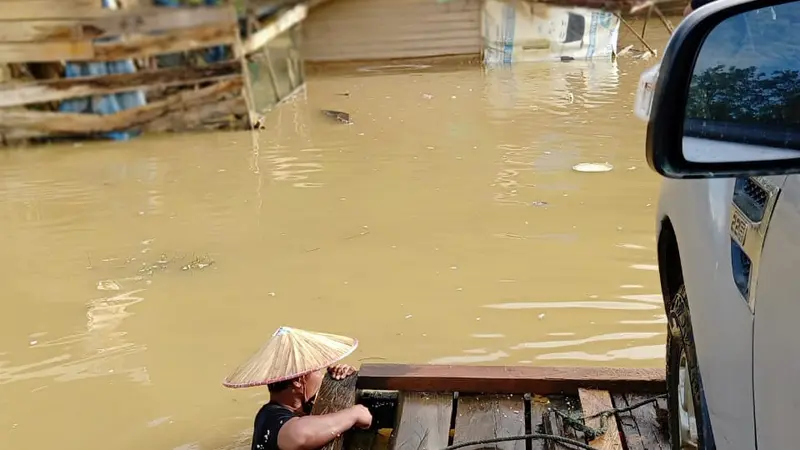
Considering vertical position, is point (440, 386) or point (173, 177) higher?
point (440, 386)

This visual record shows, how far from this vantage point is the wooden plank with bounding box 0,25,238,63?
1035 centimetres

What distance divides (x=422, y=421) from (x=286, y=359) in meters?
0.66

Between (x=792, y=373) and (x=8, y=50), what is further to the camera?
(x=8, y=50)

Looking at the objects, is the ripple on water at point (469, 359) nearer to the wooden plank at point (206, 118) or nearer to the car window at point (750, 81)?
the car window at point (750, 81)

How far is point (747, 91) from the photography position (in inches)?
55.8

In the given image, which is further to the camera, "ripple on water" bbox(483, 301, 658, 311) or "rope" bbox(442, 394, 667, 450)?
"ripple on water" bbox(483, 301, 658, 311)

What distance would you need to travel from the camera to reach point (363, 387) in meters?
3.68

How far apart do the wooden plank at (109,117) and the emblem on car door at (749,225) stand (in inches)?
377

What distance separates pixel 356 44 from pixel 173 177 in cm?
863

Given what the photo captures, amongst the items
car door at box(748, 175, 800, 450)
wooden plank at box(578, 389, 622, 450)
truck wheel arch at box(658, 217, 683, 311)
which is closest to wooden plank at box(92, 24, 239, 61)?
wooden plank at box(578, 389, 622, 450)

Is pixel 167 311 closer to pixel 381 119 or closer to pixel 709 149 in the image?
pixel 709 149

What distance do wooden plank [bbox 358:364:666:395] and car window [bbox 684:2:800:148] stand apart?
2.34m

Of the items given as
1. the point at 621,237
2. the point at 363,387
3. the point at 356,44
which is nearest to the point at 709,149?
the point at 363,387

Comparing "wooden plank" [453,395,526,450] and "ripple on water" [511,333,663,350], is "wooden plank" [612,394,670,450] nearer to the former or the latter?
"wooden plank" [453,395,526,450]
